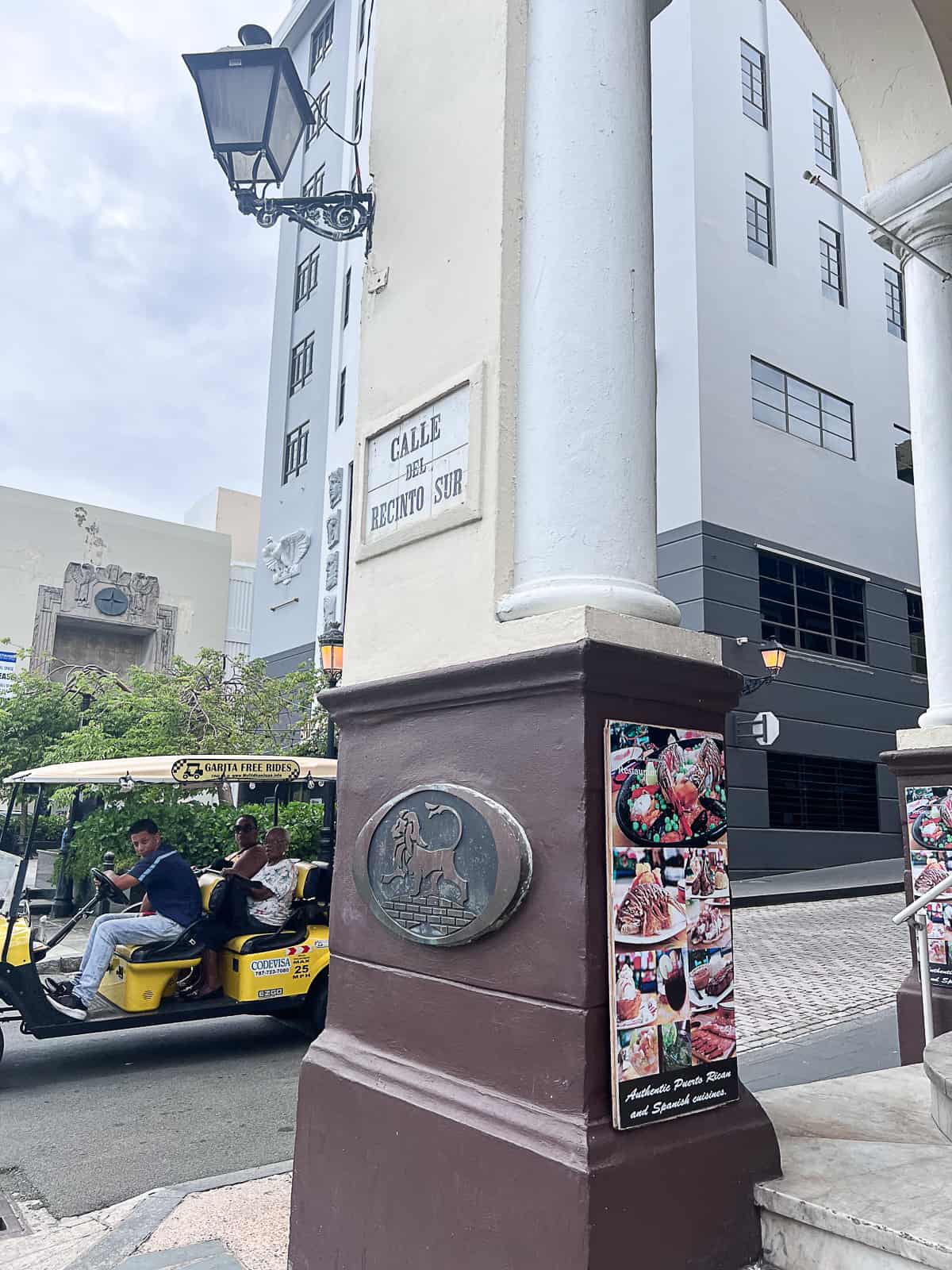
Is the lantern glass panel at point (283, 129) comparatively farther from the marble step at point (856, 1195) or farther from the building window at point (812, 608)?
the building window at point (812, 608)

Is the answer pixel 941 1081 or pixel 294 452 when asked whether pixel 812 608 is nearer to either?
pixel 294 452

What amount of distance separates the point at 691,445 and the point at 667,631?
1593 cm

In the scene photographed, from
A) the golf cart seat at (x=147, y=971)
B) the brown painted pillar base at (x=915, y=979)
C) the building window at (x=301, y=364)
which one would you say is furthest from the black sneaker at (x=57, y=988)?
the building window at (x=301, y=364)

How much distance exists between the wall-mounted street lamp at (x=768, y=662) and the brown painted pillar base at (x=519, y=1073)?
526 inches

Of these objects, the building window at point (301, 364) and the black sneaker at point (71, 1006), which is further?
the building window at point (301, 364)

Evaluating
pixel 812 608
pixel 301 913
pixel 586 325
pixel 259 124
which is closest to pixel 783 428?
pixel 812 608

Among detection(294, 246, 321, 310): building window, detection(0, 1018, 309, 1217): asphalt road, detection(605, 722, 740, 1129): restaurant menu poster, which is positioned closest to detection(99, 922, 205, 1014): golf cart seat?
detection(0, 1018, 309, 1217): asphalt road

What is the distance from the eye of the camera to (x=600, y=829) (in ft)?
8.75

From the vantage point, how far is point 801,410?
20.3 m

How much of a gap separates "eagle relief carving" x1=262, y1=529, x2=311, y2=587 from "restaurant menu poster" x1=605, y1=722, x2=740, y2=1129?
24.6m

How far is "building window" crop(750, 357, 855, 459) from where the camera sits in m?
19.5

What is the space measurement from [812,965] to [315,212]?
8729 mm

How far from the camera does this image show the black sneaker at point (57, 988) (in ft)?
22.9

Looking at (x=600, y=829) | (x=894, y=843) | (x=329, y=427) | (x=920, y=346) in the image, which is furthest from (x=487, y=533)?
(x=329, y=427)
